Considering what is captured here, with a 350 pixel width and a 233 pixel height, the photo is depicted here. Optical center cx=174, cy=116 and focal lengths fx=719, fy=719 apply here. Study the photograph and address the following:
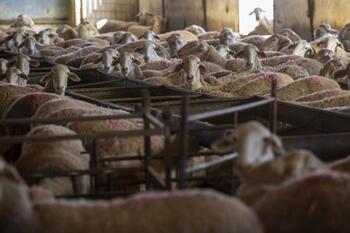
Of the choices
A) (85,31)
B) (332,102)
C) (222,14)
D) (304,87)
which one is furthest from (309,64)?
(85,31)

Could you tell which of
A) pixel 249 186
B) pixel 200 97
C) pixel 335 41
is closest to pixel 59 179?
pixel 249 186

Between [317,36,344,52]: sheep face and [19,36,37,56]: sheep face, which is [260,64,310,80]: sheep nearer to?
[317,36,344,52]: sheep face

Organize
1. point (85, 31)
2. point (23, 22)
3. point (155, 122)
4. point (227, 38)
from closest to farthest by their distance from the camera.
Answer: point (155, 122)
point (227, 38)
point (85, 31)
point (23, 22)

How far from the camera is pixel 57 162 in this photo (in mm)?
→ 4121

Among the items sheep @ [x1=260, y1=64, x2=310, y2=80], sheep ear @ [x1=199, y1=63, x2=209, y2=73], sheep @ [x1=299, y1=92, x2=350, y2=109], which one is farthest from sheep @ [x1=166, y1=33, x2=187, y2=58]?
→ sheep @ [x1=299, y1=92, x2=350, y2=109]

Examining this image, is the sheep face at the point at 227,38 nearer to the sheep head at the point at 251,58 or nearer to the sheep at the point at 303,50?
the sheep at the point at 303,50

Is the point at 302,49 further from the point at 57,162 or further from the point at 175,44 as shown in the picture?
the point at 57,162

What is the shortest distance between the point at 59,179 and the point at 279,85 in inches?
183

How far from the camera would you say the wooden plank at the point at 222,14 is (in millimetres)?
19453

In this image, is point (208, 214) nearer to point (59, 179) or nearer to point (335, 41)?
point (59, 179)

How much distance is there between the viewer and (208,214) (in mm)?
2441

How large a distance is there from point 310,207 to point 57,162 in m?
1.87

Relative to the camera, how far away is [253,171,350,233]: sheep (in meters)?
2.67

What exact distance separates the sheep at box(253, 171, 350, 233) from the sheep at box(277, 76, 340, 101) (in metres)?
4.93
